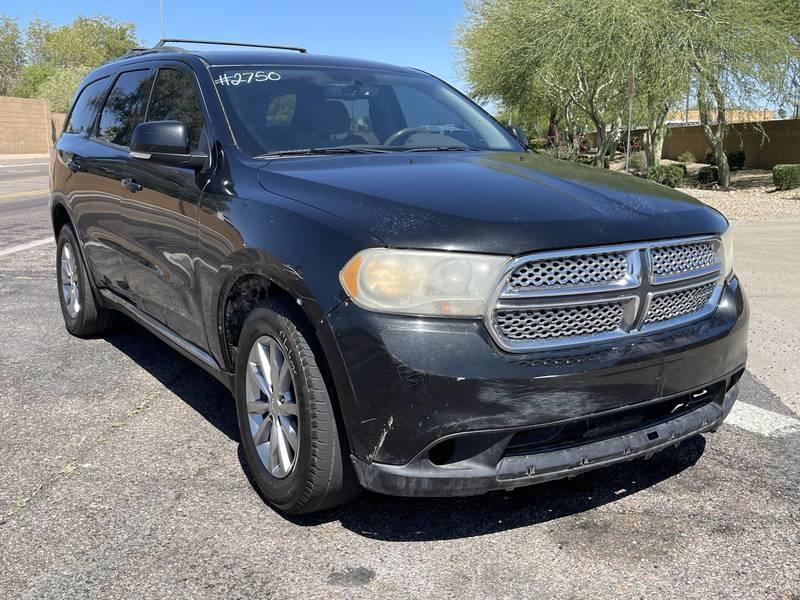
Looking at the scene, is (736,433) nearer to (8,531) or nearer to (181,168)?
(181,168)

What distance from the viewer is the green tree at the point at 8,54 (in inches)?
2931

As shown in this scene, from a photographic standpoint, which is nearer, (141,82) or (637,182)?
(637,182)

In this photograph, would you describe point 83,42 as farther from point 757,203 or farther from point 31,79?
point 757,203

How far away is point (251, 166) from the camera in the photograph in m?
3.42

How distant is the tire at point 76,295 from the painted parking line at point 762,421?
4.09m

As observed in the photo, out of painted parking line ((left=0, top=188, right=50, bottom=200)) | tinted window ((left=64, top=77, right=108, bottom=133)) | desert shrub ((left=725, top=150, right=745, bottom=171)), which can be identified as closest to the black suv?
tinted window ((left=64, top=77, right=108, bottom=133))

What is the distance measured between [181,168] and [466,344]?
1880 millimetres

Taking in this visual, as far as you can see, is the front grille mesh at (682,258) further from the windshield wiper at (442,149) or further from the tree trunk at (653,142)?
the tree trunk at (653,142)

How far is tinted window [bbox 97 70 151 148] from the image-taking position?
15.4 feet

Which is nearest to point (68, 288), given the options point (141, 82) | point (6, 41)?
point (141, 82)

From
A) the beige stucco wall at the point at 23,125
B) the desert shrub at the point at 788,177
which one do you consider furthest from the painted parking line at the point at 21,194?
the beige stucco wall at the point at 23,125

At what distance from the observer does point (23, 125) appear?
174ft

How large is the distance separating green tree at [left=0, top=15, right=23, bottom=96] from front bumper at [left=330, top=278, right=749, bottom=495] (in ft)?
270

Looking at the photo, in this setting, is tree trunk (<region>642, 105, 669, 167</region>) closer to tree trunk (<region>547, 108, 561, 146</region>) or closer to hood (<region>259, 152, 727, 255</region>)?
tree trunk (<region>547, 108, 561, 146</region>)
